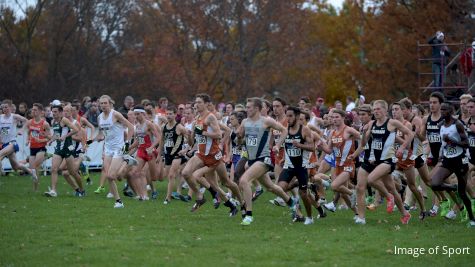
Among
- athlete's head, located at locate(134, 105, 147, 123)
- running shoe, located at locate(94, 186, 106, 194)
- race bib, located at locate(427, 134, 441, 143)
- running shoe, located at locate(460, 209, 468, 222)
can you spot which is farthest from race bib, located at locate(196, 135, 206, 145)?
running shoe, located at locate(94, 186, 106, 194)

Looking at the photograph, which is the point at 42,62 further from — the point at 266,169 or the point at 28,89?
the point at 266,169

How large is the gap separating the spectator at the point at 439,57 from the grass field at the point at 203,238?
10.8m

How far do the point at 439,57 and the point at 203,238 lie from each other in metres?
17.1

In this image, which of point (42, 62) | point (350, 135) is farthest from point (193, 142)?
point (42, 62)

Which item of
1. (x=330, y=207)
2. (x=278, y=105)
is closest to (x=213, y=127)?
(x=278, y=105)

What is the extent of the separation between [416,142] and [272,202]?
3809mm

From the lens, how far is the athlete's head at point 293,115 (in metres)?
16.7

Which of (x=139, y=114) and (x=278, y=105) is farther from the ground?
(x=278, y=105)

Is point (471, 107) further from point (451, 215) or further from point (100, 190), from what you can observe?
point (100, 190)

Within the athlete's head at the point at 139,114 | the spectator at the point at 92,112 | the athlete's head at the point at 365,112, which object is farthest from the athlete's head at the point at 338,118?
the spectator at the point at 92,112

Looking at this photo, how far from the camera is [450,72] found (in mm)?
34312

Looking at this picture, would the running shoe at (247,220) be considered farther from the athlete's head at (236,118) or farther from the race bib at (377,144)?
the athlete's head at (236,118)

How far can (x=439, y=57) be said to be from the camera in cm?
2975

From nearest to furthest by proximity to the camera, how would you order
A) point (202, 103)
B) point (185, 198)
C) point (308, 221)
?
point (308, 221) → point (202, 103) → point (185, 198)
